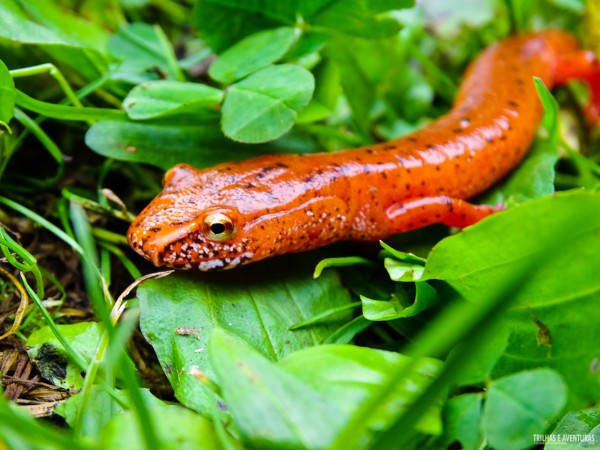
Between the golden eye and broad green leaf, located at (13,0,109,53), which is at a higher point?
broad green leaf, located at (13,0,109,53)

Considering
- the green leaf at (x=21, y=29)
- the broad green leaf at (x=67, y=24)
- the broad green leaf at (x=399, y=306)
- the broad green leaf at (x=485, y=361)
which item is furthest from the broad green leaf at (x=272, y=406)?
the broad green leaf at (x=67, y=24)

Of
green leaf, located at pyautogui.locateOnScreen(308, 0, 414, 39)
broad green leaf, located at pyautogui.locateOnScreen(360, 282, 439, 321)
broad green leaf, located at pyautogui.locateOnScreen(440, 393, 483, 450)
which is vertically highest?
green leaf, located at pyautogui.locateOnScreen(308, 0, 414, 39)

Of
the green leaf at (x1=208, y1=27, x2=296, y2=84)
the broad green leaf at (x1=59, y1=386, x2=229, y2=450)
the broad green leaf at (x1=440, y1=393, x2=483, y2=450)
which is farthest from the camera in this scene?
the green leaf at (x1=208, y1=27, x2=296, y2=84)

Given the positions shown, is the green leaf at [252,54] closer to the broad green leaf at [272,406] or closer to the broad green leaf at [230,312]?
the broad green leaf at [230,312]

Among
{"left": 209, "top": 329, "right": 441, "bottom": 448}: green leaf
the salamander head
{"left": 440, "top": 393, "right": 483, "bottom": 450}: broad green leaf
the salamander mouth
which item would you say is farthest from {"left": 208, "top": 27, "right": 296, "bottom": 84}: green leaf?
{"left": 440, "top": 393, "right": 483, "bottom": 450}: broad green leaf

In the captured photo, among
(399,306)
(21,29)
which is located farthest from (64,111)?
(399,306)

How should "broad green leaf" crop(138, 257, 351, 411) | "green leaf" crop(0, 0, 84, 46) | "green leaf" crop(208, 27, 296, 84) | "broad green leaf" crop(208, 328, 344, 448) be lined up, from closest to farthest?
"broad green leaf" crop(208, 328, 344, 448)
"broad green leaf" crop(138, 257, 351, 411)
"green leaf" crop(0, 0, 84, 46)
"green leaf" crop(208, 27, 296, 84)

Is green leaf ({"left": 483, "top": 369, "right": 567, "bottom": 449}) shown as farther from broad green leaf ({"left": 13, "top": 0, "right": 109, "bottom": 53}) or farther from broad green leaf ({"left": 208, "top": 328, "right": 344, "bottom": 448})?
broad green leaf ({"left": 13, "top": 0, "right": 109, "bottom": 53})
